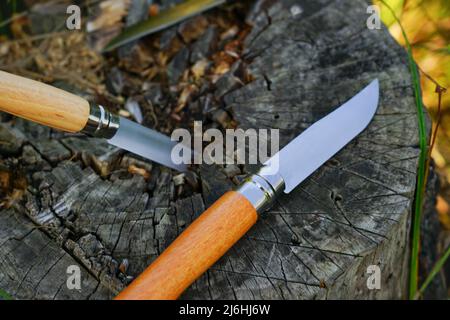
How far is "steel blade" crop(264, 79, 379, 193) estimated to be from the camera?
1.59 m

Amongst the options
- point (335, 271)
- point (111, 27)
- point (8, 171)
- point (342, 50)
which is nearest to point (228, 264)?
point (335, 271)

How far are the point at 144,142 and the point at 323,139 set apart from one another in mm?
590

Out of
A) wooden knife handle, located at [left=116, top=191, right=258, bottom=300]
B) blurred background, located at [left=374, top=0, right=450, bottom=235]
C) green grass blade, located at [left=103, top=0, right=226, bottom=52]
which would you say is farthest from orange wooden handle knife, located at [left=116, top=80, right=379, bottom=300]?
green grass blade, located at [left=103, top=0, right=226, bottom=52]

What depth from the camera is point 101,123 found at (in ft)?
5.46

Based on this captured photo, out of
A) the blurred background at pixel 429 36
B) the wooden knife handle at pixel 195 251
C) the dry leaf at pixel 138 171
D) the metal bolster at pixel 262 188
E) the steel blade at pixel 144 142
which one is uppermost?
the blurred background at pixel 429 36

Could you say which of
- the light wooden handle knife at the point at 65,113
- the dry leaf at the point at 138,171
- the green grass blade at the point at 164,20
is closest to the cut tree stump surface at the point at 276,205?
the dry leaf at the point at 138,171

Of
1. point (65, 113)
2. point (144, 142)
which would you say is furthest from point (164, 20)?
point (65, 113)

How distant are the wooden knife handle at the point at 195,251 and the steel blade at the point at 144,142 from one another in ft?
1.40

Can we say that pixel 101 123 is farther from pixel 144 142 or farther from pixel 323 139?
pixel 323 139

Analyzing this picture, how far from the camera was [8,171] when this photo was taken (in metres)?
1.85

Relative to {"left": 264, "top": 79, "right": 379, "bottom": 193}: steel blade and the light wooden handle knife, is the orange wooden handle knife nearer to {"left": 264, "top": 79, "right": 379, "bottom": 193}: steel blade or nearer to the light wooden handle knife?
{"left": 264, "top": 79, "right": 379, "bottom": 193}: steel blade

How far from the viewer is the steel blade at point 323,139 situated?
159 cm

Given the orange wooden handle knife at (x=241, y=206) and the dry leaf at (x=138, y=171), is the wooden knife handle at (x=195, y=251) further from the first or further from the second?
the dry leaf at (x=138, y=171)

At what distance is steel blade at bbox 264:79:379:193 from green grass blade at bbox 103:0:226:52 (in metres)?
0.88
